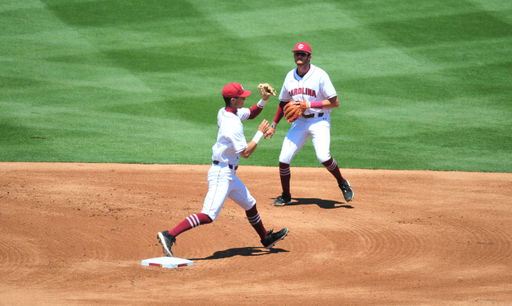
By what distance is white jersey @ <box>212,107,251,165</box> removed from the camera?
575 centimetres

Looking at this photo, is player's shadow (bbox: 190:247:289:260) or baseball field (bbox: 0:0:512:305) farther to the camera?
player's shadow (bbox: 190:247:289:260)

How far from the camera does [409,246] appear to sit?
6.48 meters

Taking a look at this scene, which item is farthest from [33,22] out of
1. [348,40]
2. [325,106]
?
[325,106]

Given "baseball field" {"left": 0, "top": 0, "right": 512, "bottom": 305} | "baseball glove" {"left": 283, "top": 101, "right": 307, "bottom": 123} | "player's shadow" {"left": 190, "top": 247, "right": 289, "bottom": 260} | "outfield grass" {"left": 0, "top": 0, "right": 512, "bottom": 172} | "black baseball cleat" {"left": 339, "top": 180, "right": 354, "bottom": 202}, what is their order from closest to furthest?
"baseball field" {"left": 0, "top": 0, "right": 512, "bottom": 305} < "player's shadow" {"left": 190, "top": 247, "right": 289, "bottom": 260} < "baseball glove" {"left": 283, "top": 101, "right": 307, "bottom": 123} < "black baseball cleat" {"left": 339, "top": 180, "right": 354, "bottom": 202} < "outfield grass" {"left": 0, "top": 0, "right": 512, "bottom": 172}

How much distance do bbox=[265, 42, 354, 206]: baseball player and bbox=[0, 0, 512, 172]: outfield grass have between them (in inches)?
A: 103

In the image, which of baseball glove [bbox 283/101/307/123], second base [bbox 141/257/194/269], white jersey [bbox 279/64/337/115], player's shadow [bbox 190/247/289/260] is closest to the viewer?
second base [bbox 141/257/194/269]

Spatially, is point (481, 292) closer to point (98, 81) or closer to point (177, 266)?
point (177, 266)

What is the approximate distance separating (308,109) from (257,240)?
2.28 metres

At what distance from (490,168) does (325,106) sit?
14.0ft

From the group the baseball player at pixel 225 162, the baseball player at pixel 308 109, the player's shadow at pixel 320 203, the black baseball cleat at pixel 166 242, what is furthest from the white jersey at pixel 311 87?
the black baseball cleat at pixel 166 242

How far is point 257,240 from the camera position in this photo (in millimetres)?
6781

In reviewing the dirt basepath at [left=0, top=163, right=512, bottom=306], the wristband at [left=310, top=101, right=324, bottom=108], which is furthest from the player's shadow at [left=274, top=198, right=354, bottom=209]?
the wristband at [left=310, top=101, right=324, bottom=108]

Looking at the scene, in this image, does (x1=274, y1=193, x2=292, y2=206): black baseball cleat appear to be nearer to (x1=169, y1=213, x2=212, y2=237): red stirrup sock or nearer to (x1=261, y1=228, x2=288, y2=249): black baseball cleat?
(x1=261, y1=228, x2=288, y2=249): black baseball cleat

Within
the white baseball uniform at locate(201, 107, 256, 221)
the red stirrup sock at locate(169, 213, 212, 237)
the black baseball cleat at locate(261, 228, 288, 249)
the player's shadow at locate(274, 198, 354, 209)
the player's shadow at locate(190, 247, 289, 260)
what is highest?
the white baseball uniform at locate(201, 107, 256, 221)
